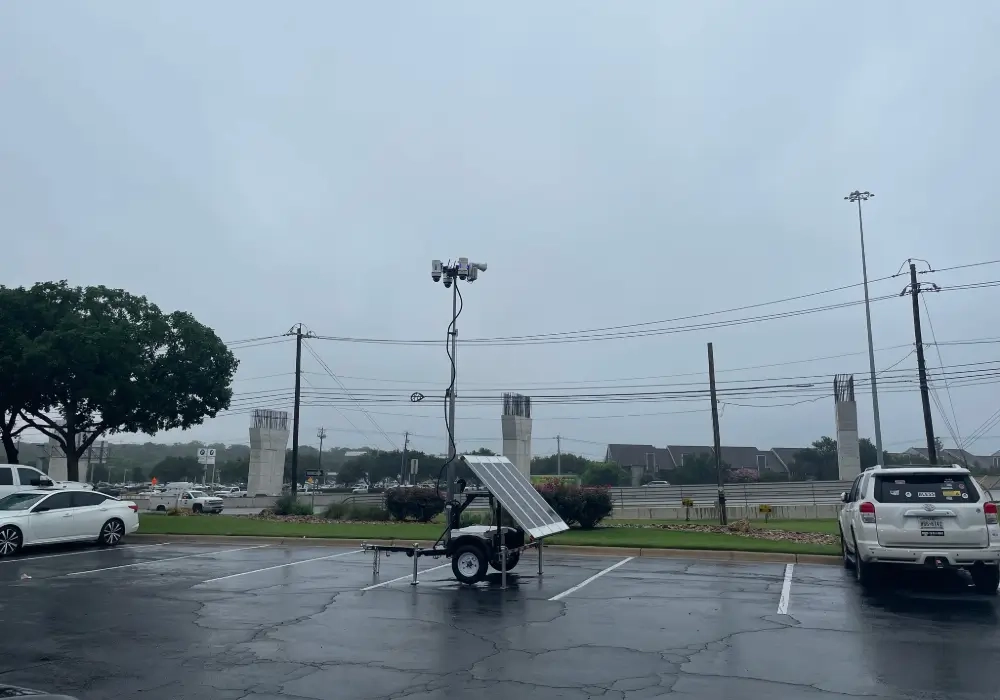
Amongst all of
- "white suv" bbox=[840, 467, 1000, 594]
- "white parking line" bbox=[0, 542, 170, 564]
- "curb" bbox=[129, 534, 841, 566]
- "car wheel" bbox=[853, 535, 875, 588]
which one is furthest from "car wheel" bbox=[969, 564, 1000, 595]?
"white parking line" bbox=[0, 542, 170, 564]

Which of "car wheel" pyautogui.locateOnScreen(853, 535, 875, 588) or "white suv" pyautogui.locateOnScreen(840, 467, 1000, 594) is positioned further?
"car wheel" pyautogui.locateOnScreen(853, 535, 875, 588)

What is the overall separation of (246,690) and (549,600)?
5810 mm

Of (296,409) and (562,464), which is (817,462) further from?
(296,409)

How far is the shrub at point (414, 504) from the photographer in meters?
29.4

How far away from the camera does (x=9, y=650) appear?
886 centimetres

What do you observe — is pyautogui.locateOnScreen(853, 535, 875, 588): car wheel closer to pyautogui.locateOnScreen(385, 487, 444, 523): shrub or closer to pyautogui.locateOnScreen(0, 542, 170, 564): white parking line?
pyautogui.locateOnScreen(0, 542, 170, 564): white parking line

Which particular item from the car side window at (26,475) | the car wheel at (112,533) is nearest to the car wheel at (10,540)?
the car wheel at (112,533)

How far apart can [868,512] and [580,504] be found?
1344 cm

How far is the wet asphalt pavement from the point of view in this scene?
750 centimetres

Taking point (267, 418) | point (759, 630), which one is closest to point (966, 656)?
point (759, 630)

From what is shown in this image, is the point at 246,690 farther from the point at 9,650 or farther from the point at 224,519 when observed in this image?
the point at 224,519

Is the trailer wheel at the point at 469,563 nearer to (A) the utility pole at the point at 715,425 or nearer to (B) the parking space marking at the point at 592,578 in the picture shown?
(B) the parking space marking at the point at 592,578

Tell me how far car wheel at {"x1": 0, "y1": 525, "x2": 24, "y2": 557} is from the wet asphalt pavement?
10.7 feet

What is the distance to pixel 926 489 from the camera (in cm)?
1249
